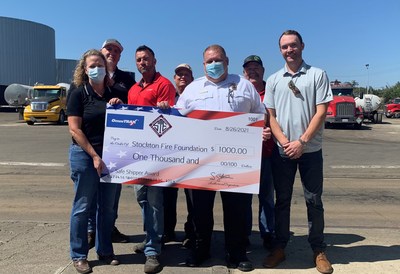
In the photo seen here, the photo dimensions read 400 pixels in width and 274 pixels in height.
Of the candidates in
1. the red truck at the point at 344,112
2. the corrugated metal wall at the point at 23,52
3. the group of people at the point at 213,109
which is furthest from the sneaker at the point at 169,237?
the corrugated metal wall at the point at 23,52

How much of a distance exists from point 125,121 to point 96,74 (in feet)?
Result: 1.76

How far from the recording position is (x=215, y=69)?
4137mm

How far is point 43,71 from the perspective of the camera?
76.2 meters

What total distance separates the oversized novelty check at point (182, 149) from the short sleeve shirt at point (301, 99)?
27 centimetres

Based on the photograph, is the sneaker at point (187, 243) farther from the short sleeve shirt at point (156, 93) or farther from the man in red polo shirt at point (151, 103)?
the short sleeve shirt at point (156, 93)

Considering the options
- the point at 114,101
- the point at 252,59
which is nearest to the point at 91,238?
the point at 114,101

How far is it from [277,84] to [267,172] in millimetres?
1084

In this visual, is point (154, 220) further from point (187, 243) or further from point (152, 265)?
point (187, 243)

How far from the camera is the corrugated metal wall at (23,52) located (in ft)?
226

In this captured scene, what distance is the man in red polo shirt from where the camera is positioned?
4.25 metres

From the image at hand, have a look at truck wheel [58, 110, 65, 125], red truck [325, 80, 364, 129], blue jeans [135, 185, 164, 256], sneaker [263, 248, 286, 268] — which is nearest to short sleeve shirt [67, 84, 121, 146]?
blue jeans [135, 185, 164, 256]

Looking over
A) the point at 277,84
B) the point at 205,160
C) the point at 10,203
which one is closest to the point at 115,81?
the point at 205,160

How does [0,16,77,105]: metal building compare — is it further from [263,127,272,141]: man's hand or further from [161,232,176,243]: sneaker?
[263,127,272,141]: man's hand

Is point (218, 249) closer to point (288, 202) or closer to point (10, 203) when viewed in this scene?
point (288, 202)
